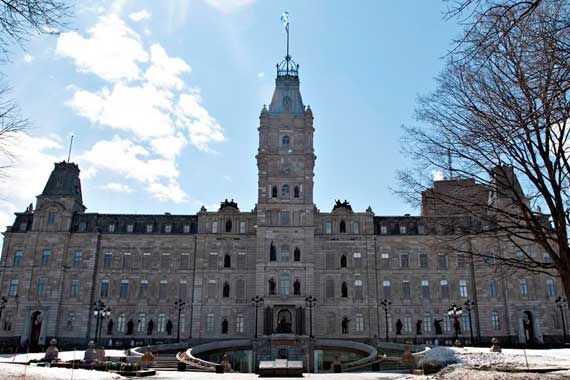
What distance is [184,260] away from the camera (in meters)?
54.4

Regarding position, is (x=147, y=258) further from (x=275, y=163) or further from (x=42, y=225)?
(x=275, y=163)

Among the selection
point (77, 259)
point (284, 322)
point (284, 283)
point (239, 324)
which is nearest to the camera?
point (284, 322)

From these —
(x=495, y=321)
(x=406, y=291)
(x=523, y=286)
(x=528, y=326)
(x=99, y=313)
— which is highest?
(x=523, y=286)

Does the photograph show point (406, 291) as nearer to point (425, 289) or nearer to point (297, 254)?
point (425, 289)

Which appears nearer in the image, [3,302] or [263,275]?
[3,302]

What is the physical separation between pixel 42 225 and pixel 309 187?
29130 millimetres

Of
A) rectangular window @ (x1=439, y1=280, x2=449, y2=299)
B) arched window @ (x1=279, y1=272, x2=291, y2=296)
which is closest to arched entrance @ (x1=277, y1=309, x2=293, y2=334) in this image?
arched window @ (x1=279, y1=272, x2=291, y2=296)

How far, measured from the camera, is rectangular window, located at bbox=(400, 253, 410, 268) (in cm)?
5447

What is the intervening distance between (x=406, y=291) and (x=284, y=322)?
538 inches

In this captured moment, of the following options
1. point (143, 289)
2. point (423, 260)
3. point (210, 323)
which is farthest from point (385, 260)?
point (143, 289)

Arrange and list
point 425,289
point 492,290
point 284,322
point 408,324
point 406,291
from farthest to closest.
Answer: point 425,289, point 406,291, point 492,290, point 408,324, point 284,322

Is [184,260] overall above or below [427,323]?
above

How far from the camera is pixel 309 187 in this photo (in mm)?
53594

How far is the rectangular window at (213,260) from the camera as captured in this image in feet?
176
